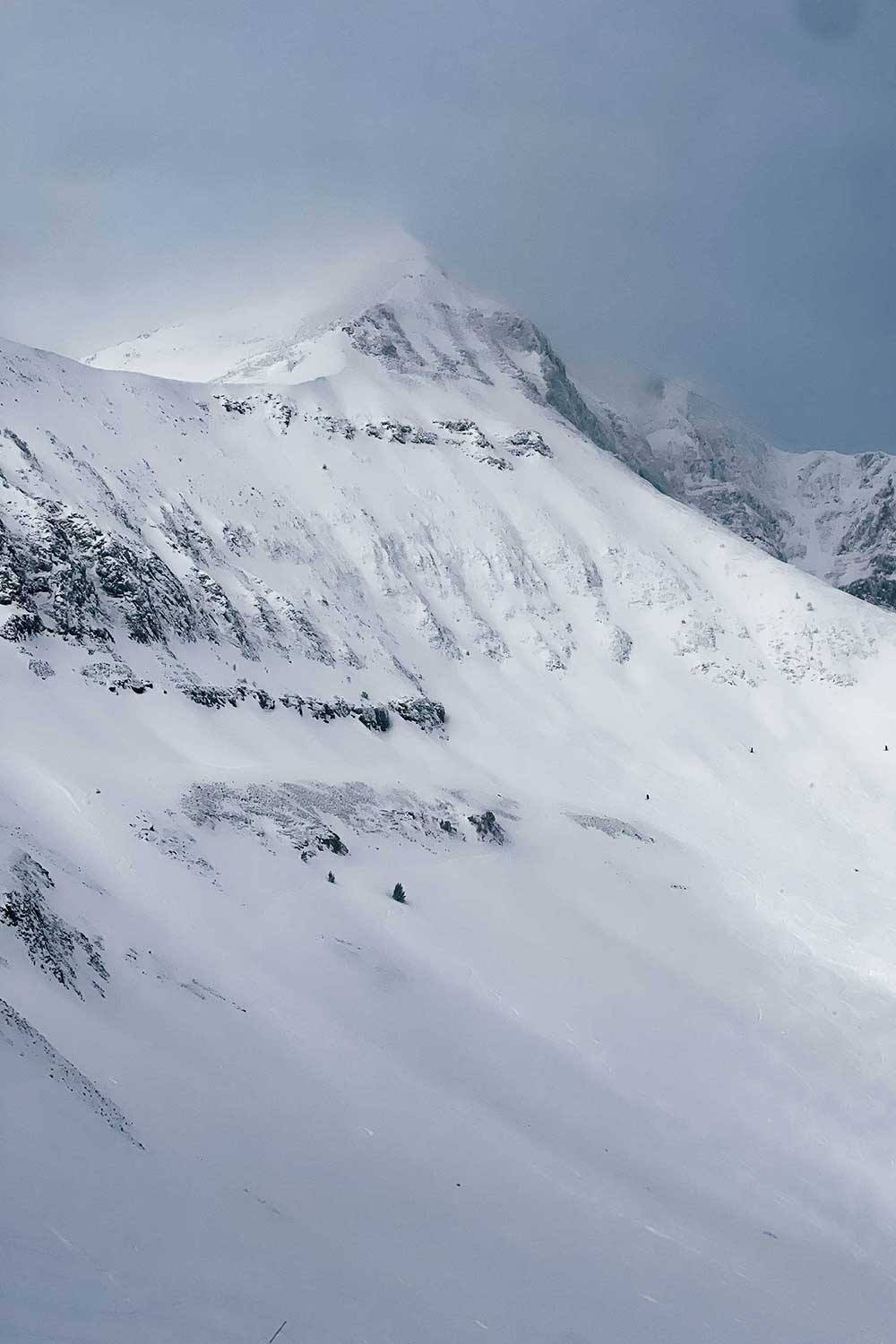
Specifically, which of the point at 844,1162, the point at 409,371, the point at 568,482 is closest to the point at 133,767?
the point at 844,1162

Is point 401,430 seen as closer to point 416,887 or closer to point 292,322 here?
point 292,322

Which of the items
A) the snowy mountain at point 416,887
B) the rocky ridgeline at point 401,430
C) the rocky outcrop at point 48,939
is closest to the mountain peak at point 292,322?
the snowy mountain at point 416,887

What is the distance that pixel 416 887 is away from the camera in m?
51.0

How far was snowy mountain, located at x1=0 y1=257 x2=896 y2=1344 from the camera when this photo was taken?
730 inches

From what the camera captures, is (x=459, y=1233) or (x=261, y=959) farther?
(x=261, y=959)

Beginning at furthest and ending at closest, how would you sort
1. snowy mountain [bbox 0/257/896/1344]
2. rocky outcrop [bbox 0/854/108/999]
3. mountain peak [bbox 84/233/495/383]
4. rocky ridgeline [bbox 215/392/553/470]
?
mountain peak [bbox 84/233/495/383] → rocky ridgeline [bbox 215/392/553/470] → rocky outcrop [bbox 0/854/108/999] → snowy mountain [bbox 0/257/896/1344]

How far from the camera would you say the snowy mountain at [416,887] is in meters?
18.5

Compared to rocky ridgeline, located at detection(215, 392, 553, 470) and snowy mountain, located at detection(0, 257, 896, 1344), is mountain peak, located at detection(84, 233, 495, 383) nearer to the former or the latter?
snowy mountain, located at detection(0, 257, 896, 1344)

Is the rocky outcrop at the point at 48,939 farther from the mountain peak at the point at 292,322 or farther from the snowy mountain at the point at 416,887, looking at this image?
the mountain peak at the point at 292,322

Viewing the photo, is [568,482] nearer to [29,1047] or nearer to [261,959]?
[261,959]

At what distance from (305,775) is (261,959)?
2149 cm

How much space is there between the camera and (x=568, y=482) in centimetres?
12112

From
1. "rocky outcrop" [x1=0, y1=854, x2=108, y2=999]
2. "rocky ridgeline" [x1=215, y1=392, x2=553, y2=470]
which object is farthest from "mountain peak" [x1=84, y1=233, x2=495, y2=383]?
"rocky outcrop" [x1=0, y1=854, x2=108, y2=999]

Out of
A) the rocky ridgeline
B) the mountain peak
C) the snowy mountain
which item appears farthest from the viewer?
the mountain peak
